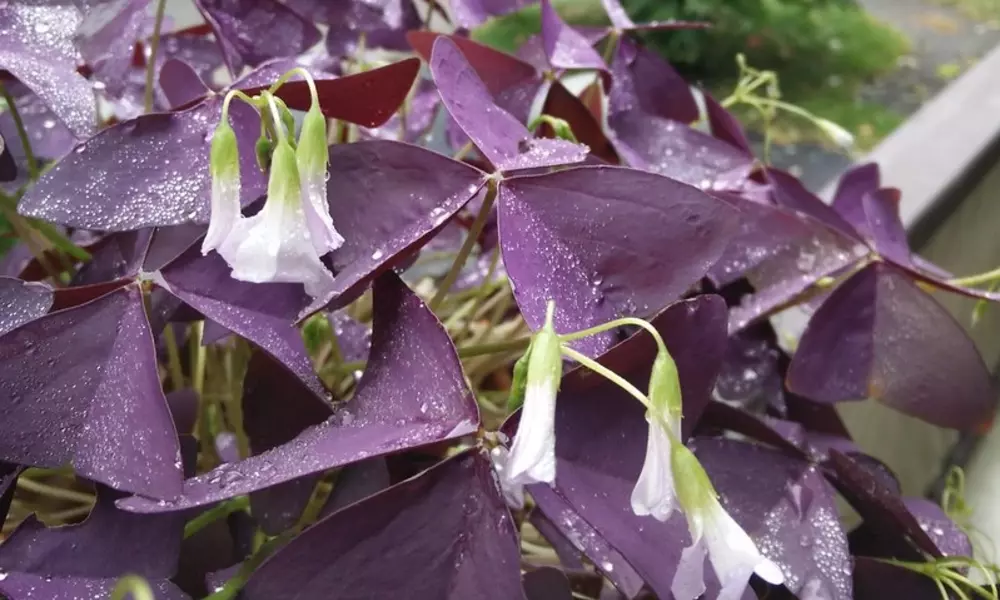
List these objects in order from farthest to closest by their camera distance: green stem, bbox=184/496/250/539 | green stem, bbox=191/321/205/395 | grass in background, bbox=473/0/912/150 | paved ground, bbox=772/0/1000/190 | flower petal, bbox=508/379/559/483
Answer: grass in background, bbox=473/0/912/150
paved ground, bbox=772/0/1000/190
green stem, bbox=191/321/205/395
green stem, bbox=184/496/250/539
flower petal, bbox=508/379/559/483

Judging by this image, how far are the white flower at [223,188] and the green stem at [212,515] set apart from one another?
141mm

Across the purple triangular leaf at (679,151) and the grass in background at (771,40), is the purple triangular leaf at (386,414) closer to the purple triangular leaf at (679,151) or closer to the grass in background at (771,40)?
the purple triangular leaf at (679,151)

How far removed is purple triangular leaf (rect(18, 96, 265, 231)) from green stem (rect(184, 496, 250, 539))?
130 millimetres

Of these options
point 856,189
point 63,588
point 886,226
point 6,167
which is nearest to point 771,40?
point 856,189

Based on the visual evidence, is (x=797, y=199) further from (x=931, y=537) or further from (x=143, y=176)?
(x=143, y=176)

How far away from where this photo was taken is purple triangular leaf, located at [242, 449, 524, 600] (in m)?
0.23

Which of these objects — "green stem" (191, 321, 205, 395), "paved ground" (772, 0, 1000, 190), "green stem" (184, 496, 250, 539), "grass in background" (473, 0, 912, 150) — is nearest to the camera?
"green stem" (184, 496, 250, 539)

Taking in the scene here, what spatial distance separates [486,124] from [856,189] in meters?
0.34

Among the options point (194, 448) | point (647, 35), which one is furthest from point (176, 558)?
point (647, 35)

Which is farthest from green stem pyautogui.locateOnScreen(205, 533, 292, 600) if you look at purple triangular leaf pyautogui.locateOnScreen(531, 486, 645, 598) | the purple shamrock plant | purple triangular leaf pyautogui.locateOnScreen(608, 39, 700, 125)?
purple triangular leaf pyautogui.locateOnScreen(608, 39, 700, 125)

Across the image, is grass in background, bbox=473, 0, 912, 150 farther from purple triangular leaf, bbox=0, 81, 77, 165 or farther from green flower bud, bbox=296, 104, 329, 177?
green flower bud, bbox=296, 104, 329, 177

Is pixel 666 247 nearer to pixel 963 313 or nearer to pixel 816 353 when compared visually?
pixel 816 353

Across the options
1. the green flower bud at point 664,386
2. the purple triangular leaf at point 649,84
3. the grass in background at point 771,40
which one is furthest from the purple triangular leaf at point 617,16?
the grass in background at point 771,40

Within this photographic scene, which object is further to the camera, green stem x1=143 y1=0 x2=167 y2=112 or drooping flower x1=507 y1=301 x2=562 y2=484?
green stem x1=143 y1=0 x2=167 y2=112
